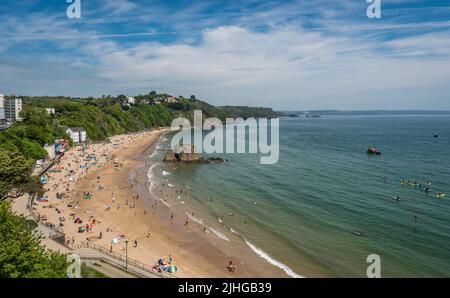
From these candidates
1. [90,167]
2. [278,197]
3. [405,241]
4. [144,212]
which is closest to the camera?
[405,241]

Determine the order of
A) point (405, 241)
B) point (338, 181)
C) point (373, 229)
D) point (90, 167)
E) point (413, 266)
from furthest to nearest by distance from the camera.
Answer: point (90, 167), point (338, 181), point (373, 229), point (405, 241), point (413, 266)

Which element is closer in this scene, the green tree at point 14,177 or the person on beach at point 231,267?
the person on beach at point 231,267

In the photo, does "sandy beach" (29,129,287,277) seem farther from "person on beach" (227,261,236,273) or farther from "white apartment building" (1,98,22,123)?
"white apartment building" (1,98,22,123)

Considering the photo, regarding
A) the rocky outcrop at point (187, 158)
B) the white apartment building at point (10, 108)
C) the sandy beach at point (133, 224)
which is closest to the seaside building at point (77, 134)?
the sandy beach at point (133, 224)

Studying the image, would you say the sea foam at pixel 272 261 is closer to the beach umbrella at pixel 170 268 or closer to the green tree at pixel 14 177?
the beach umbrella at pixel 170 268

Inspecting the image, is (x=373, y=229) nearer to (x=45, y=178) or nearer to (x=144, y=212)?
(x=144, y=212)

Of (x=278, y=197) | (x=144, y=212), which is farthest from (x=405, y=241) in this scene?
(x=144, y=212)

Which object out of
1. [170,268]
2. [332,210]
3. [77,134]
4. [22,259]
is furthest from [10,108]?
[22,259]
